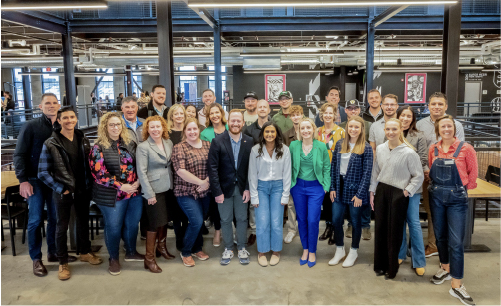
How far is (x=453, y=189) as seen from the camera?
10.4ft

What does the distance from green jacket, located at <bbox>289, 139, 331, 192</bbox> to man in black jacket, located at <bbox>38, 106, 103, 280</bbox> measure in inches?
85.6

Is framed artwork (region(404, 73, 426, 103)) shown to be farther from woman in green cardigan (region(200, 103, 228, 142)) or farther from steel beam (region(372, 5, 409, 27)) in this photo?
woman in green cardigan (region(200, 103, 228, 142))

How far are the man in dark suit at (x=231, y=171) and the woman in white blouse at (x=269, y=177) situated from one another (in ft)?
0.33

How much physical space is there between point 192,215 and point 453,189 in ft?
8.25

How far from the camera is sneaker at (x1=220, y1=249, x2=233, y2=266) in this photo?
3.95 meters

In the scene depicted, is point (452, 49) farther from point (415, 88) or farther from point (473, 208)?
point (415, 88)

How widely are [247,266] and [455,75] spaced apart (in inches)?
150

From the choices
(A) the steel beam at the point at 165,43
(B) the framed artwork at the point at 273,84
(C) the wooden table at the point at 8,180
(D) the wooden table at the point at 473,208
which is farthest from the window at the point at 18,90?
(D) the wooden table at the point at 473,208

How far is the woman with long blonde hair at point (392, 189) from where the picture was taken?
3340 mm

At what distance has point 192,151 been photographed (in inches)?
147

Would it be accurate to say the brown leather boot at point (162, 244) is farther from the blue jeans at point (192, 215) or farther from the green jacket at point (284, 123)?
the green jacket at point (284, 123)

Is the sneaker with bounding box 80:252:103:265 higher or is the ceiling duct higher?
the ceiling duct

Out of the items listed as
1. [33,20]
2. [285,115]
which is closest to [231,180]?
[285,115]

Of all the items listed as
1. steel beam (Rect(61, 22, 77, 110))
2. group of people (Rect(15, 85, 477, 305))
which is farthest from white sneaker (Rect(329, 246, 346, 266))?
steel beam (Rect(61, 22, 77, 110))
